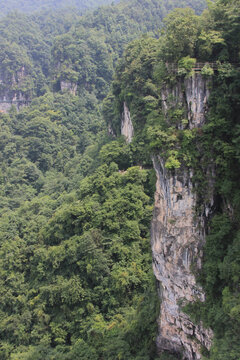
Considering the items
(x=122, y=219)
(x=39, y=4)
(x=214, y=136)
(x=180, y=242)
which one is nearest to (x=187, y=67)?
(x=214, y=136)

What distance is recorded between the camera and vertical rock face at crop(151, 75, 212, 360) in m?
14.0

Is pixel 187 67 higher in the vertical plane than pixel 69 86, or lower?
lower

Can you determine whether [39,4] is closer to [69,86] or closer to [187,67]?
[69,86]

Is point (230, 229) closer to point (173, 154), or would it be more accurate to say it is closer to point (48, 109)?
point (173, 154)

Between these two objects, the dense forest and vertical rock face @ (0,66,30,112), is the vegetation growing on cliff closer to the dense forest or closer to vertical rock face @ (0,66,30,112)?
the dense forest

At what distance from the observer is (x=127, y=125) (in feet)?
96.7

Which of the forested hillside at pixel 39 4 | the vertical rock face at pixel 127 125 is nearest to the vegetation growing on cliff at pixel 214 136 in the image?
the vertical rock face at pixel 127 125

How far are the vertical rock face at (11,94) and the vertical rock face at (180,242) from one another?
5808 cm

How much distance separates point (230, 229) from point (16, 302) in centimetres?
1655

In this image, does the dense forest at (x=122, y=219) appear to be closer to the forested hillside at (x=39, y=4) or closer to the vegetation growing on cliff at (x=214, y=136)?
the vegetation growing on cliff at (x=214, y=136)

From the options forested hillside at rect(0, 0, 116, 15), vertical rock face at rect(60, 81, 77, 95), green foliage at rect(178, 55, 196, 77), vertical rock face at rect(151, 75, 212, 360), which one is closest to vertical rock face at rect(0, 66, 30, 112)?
vertical rock face at rect(60, 81, 77, 95)

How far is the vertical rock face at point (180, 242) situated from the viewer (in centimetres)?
1401

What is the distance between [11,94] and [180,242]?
2388 inches

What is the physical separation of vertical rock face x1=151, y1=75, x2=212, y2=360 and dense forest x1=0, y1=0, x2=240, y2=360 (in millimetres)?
424
